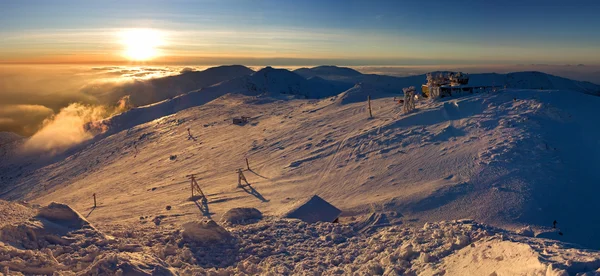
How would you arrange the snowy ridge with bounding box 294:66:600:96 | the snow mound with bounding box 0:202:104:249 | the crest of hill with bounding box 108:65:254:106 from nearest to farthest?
1. the snow mound with bounding box 0:202:104:249
2. the snowy ridge with bounding box 294:66:600:96
3. the crest of hill with bounding box 108:65:254:106

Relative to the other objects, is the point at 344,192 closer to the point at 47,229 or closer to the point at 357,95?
the point at 47,229

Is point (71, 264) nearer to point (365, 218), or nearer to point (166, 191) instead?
point (365, 218)

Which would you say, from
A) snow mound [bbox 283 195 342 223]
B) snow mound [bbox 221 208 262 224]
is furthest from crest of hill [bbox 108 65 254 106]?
snow mound [bbox 221 208 262 224]

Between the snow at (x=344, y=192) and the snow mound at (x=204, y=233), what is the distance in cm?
3

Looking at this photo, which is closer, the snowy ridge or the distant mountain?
the snowy ridge

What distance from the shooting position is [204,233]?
36.3 ft

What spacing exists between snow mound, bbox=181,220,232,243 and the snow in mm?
33

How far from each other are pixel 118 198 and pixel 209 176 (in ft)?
17.8

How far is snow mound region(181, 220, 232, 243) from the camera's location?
10.9m

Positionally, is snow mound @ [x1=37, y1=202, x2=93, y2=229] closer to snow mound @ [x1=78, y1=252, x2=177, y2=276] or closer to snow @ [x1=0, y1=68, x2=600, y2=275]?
snow @ [x1=0, y1=68, x2=600, y2=275]

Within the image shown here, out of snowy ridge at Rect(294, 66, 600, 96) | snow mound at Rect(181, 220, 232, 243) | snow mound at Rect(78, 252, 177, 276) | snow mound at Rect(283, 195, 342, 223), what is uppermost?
snowy ridge at Rect(294, 66, 600, 96)

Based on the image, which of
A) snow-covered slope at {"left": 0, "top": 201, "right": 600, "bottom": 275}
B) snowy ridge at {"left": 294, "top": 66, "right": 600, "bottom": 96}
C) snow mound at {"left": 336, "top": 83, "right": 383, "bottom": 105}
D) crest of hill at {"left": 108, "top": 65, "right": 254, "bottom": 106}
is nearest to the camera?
snow-covered slope at {"left": 0, "top": 201, "right": 600, "bottom": 275}

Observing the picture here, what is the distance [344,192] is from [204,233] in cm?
981

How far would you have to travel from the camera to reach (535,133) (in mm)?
21312
